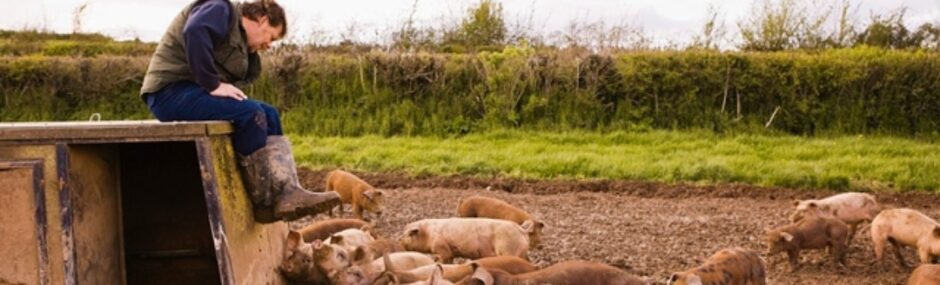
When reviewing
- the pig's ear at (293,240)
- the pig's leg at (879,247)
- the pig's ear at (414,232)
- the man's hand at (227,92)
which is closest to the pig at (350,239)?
the pig's ear at (293,240)

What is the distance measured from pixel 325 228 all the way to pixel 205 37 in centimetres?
423

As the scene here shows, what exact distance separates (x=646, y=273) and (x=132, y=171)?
Result: 494 centimetres

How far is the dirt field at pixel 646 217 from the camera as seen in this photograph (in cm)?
1051

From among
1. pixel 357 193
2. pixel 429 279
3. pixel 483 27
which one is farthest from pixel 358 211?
pixel 483 27

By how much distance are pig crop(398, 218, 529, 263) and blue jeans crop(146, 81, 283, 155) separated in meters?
3.89

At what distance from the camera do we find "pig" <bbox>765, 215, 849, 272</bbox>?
10297 mm

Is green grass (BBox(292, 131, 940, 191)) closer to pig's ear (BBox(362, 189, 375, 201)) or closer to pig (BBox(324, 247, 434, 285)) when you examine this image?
pig's ear (BBox(362, 189, 375, 201))

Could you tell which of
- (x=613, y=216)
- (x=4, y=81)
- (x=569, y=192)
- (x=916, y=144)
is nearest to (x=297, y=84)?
(x=4, y=81)

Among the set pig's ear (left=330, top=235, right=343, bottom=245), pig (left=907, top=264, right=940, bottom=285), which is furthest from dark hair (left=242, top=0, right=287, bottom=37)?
pig (left=907, top=264, right=940, bottom=285)

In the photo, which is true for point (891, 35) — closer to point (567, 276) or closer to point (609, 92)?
point (609, 92)

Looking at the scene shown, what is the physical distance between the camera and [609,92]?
21.8 meters

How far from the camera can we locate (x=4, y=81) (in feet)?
77.2

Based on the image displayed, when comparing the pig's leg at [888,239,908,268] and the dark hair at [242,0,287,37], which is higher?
the dark hair at [242,0,287,37]

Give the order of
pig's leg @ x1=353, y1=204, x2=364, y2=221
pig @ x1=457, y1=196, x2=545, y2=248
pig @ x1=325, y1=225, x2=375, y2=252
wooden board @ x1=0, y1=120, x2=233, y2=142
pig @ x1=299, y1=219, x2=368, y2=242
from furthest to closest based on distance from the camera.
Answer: pig's leg @ x1=353, y1=204, x2=364, y2=221 → pig @ x1=457, y1=196, x2=545, y2=248 → pig @ x1=299, y1=219, x2=368, y2=242 → pig @ x1=325, y1=225, x2=375, y2=252 → wooden board @ x1=0, y1=120, x2=233, y2=142
